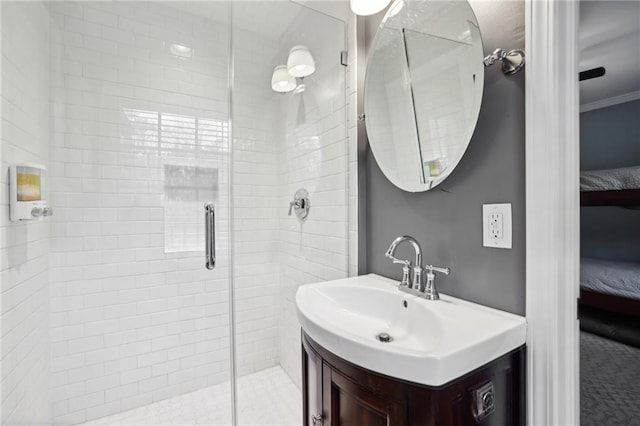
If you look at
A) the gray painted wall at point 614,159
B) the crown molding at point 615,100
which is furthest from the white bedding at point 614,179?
the crown molding at point 615,100

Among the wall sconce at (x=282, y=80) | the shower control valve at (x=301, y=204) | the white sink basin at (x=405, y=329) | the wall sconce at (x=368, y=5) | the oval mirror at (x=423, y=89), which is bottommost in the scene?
the white sink basin at (x=405, y=329)

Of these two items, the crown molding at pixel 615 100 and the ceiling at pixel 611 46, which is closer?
the ceiling at pixel 611 46

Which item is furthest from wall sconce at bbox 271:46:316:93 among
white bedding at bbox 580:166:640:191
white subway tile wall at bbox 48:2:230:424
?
white bedding at bbox 580:166:640:191

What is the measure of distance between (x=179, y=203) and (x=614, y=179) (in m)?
2.20

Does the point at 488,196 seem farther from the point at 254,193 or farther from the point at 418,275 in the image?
the point at 254,193

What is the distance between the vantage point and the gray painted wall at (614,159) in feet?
4.82

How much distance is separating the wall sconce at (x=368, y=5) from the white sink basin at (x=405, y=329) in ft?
3.74

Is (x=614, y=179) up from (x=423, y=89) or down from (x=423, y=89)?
down

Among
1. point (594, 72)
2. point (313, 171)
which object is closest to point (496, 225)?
point (313, 171)

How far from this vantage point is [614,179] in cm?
129

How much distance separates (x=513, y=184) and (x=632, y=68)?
1160 millimetres

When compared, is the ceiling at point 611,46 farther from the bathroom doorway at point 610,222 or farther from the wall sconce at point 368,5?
the wall sconce at point 368,5

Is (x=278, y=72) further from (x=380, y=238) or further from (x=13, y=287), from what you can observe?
(x=13, y=287)

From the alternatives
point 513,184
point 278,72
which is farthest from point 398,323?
point 278,72
